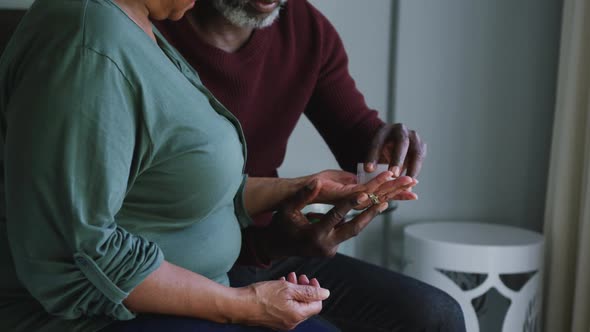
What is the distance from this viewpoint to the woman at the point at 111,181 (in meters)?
0.81

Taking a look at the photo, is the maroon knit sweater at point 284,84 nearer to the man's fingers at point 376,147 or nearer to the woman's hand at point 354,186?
the man's fingers at point 376,147

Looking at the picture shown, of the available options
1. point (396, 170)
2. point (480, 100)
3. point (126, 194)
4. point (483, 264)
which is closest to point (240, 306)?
point (126, 194)

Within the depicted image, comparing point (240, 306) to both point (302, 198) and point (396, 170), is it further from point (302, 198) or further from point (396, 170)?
point (396, 170)

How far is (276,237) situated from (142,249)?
38cm

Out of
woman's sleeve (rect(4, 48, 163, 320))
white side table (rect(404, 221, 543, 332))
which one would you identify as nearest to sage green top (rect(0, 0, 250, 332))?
woman's sleeve (rect(4, 48, 163, 320))

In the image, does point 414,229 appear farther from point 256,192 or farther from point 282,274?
point 256,192

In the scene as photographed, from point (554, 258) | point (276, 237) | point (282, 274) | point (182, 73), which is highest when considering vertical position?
point (182, 73)

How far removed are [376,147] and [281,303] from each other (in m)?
0.52

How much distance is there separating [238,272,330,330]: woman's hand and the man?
0.61 feet

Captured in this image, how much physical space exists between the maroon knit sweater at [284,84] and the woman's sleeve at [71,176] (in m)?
0.57

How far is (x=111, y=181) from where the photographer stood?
2.70 ft

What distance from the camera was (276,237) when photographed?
1220 mm

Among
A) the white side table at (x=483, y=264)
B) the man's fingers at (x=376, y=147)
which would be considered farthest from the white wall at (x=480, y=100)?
the man's fingers at (x=376, y=147)

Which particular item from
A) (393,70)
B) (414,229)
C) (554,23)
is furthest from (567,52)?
(414,229)
